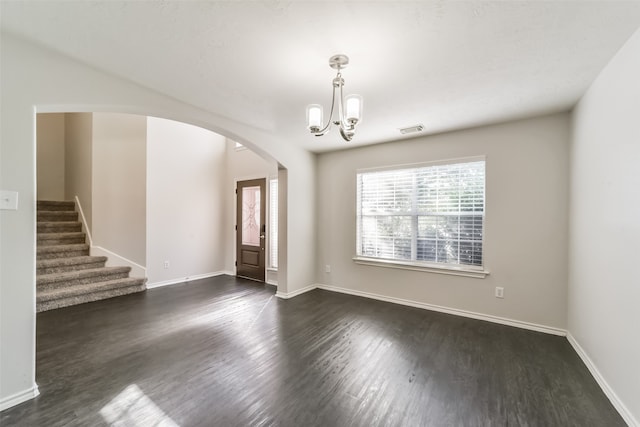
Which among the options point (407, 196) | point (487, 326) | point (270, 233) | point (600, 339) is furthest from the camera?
point (270, 233)

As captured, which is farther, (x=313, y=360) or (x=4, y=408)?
(x=313, y=360)

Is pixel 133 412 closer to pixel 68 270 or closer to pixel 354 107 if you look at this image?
pixel 354 107

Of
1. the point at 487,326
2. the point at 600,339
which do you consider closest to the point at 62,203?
the point at 487,326

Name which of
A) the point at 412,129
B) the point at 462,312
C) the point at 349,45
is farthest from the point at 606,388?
the point at 349,45

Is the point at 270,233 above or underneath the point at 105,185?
underneath

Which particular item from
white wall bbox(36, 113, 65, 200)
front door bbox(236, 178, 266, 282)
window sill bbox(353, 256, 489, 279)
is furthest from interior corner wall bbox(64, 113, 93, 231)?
window sill bbox(353, 256, 489, 279)

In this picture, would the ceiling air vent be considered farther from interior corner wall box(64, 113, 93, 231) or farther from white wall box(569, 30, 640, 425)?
interior corner wall box(64, 113, 93, 231)

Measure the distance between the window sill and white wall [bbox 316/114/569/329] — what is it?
0.07 meters

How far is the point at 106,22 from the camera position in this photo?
5.33 ft

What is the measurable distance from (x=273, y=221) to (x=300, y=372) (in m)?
3.26

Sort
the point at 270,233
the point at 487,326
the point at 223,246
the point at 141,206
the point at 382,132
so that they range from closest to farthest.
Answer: the point at 487,326 < the point at 382,132 < the point at 141,206 < the point at 270,233 < the point at 223,246

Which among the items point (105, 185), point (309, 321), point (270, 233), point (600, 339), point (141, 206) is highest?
point (105, 185)

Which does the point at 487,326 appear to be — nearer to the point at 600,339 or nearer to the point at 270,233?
the point at 600,339

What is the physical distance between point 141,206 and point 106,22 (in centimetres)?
380
